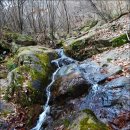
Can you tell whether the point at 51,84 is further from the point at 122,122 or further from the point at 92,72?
the point at 122,122

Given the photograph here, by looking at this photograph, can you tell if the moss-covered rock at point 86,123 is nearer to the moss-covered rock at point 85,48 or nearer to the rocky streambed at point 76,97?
the rocky streambed at point 76,97

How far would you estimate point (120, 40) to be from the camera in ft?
44.0

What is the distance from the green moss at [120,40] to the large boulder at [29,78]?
3468 millimetres

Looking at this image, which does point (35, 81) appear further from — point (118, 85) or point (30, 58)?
point (118, 85)

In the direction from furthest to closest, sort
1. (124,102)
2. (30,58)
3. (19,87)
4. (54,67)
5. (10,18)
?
1. (10,18)
2. (54,67)
3. (30,58)
4. (19,87)
5. (124,102)

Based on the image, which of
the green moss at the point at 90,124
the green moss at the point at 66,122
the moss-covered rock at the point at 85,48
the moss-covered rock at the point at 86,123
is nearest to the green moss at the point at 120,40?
the moss-covered rock at the point at 85,48

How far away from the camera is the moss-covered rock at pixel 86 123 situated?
6.79 m

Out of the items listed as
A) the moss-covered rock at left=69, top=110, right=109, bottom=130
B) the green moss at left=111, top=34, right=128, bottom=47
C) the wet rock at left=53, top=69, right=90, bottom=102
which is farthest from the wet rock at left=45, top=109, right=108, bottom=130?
the green moss at left=111, top=34, right=128, bottom=47

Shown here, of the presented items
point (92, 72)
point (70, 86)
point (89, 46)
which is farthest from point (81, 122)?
point (89, 46)

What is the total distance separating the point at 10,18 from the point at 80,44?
12052 mm

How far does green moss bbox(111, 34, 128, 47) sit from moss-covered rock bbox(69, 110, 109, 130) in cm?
675

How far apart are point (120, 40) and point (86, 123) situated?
24.4ft

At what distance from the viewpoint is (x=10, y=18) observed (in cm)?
2462

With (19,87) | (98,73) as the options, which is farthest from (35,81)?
(98,73)
